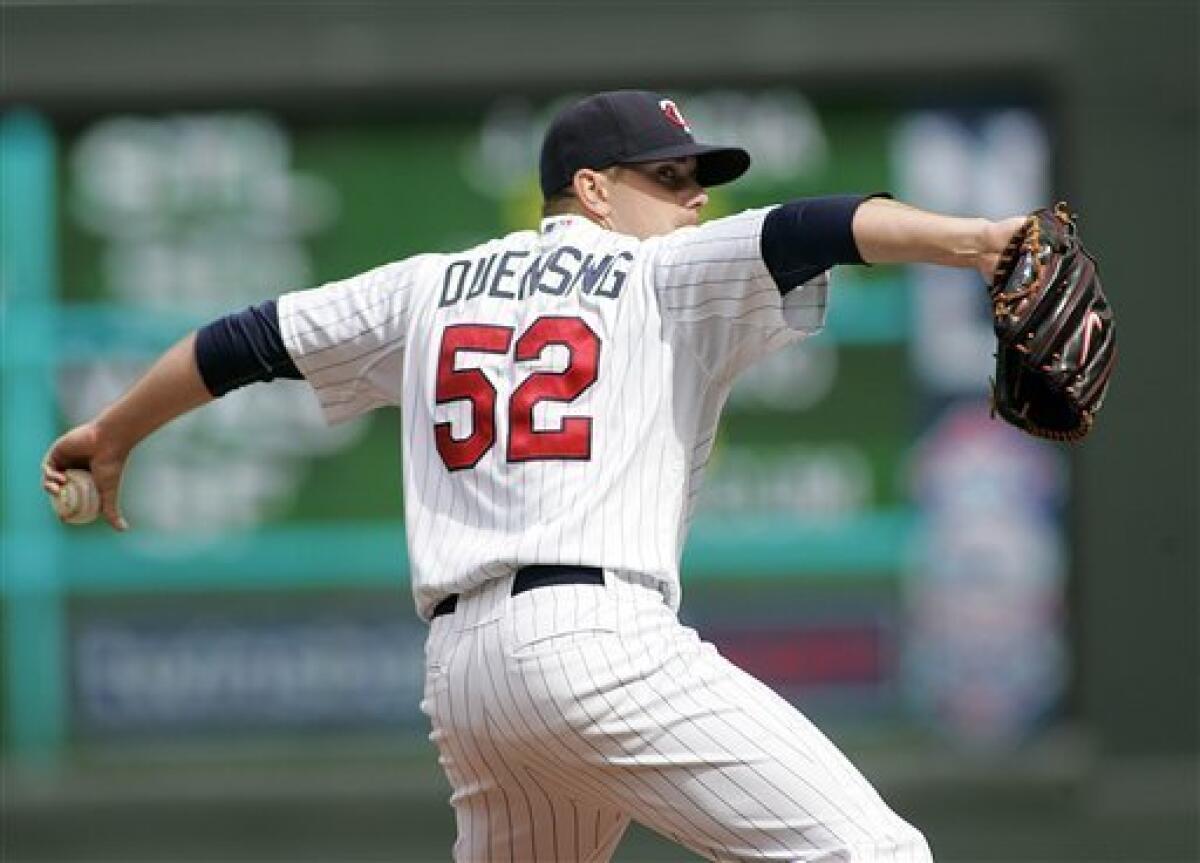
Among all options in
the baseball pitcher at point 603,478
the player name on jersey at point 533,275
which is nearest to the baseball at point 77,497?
the baseball pitcher at point 603,478

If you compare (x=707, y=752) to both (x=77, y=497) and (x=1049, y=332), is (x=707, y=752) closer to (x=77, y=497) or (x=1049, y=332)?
(x=1049, y=332)

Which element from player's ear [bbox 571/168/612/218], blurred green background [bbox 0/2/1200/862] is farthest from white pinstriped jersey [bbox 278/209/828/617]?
blurred green background [bbox 0/2/1200/862]

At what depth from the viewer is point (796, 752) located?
11.5ft

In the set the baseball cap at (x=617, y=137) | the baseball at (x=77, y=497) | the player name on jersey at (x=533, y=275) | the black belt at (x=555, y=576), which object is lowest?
the black belt at (x=555, y=576)

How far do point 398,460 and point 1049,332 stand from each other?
16.8ft

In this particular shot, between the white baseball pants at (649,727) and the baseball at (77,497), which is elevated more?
the baseball at (77,497)

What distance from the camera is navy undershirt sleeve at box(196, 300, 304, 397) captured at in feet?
13.5

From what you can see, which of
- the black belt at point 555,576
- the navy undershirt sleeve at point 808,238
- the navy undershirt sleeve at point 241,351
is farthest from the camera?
the navy undershirt sleeve at point 241,351

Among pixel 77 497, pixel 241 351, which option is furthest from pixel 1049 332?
pixel 77 497

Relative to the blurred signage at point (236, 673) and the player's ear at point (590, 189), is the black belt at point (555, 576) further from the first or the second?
the blurred signage at point (236, 673)

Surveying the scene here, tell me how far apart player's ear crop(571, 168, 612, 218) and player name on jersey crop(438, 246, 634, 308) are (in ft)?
0.59

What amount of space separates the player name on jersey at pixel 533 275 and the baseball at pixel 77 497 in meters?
0.78

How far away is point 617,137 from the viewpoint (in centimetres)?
397

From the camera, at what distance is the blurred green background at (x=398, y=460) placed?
8.09m
